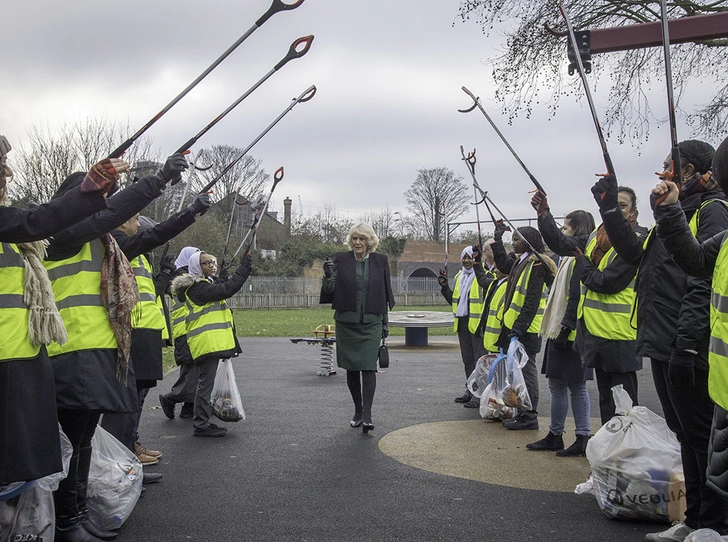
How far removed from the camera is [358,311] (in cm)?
733

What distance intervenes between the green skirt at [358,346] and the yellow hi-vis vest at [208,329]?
1.06 m

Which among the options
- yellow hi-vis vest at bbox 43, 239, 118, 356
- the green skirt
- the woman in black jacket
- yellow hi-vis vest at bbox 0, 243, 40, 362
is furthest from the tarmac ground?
yellow hi-vis vest at bbox 0, 243, 40, 362

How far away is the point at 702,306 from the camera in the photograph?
3.65 m

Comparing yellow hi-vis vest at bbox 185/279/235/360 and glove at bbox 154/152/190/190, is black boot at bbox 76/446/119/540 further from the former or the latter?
yellow hi-vis vest at bbox 185/279/235/360

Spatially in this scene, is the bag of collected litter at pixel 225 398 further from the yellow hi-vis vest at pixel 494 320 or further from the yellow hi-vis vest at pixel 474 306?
the yellow hi-vis vest at pixel 474 306

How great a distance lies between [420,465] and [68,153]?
25088 millimetres

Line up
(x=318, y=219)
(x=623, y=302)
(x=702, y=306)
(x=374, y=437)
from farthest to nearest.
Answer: (x=318, y=219) < (x=374, y=437) < (x=623, y=302) < (x=702, y=306)

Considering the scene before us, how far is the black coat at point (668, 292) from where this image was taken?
142 inches

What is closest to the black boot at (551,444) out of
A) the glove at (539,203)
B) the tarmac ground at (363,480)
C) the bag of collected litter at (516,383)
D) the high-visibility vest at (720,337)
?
the tarmac ground at (363,480)

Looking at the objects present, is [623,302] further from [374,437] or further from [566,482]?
[374,437]

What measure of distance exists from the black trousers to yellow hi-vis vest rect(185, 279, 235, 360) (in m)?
4.19

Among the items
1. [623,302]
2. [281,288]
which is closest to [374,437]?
[623,302]

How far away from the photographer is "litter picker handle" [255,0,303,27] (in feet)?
12.0

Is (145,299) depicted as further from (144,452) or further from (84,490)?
(84,490)
